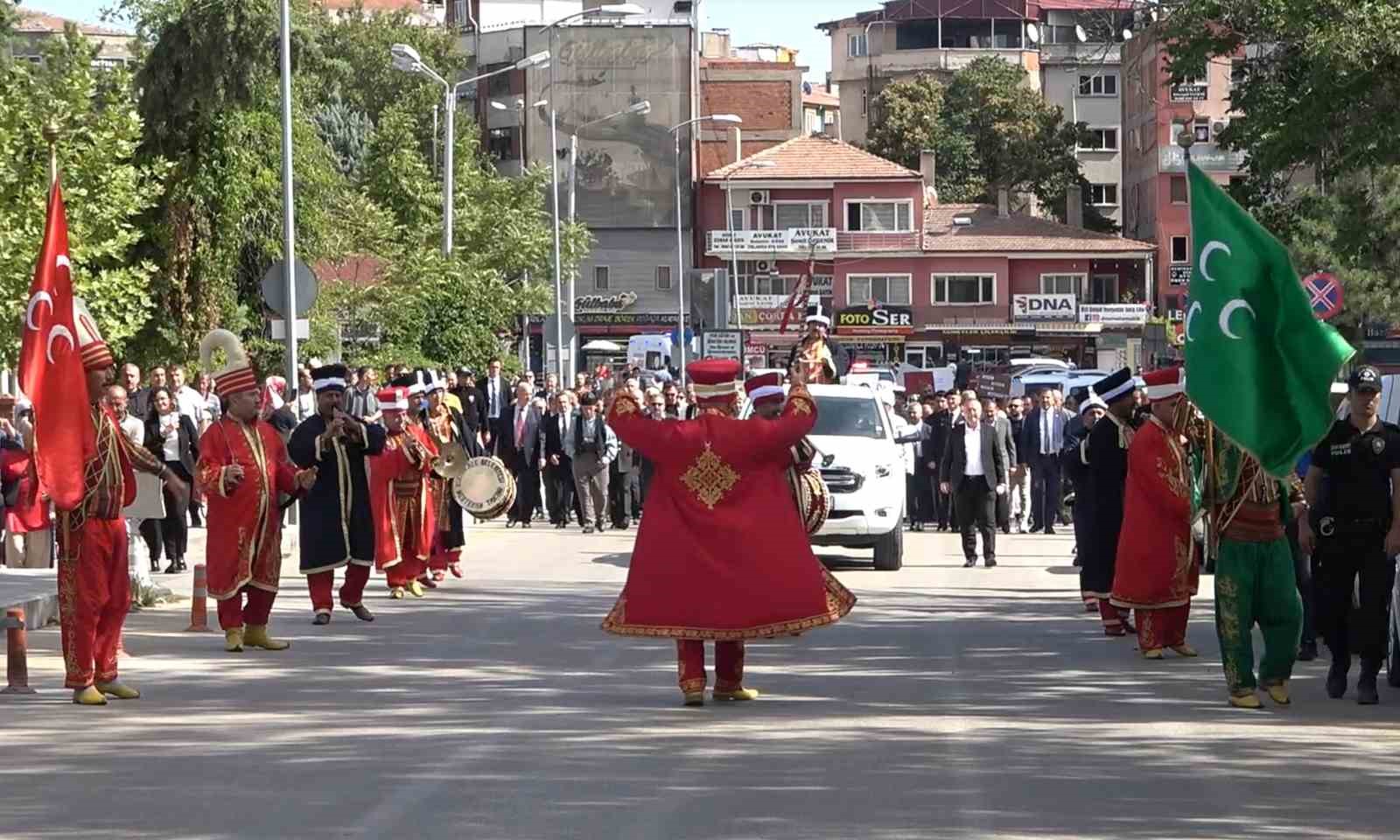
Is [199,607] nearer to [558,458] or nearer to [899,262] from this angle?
[558,458]

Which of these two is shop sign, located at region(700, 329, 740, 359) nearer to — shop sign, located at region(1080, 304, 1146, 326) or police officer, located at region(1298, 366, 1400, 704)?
police officer, located at region(1298, 366, 1400, 704)

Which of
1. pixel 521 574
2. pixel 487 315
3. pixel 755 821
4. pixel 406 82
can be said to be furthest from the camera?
pixel 406 82

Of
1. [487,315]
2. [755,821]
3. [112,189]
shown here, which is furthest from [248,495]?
[487,315]

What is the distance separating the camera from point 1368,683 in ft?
46.6

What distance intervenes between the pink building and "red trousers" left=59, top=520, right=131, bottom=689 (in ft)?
283

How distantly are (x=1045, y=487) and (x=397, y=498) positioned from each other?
14.5 meters

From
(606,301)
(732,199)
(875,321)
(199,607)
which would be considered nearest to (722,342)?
(199,607)

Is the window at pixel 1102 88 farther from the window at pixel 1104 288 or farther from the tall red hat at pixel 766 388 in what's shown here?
the tall red hat at pixel 766 388

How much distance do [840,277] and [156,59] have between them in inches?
2448

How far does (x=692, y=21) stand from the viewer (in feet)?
336

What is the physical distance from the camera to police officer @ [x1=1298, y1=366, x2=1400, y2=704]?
46.8 feet

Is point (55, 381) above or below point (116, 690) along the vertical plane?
above

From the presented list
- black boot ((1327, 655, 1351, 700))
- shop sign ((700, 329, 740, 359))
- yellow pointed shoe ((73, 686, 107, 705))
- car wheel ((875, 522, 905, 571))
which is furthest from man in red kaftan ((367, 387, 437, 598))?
shop sign ((700, 329, 740, 359))

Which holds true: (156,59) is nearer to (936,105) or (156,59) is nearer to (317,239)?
(317,239)
